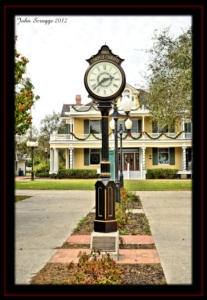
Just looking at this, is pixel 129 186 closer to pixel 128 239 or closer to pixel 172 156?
pixel 172 156

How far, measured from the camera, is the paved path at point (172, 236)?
14.6 ft

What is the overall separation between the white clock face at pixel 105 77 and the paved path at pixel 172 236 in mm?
2817

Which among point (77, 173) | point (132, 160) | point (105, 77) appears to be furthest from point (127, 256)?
point (132, 160)

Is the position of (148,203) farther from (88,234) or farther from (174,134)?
(174,134)

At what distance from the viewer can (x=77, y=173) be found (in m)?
29.7

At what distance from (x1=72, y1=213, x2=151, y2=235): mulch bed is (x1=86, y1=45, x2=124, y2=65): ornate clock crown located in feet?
11.9

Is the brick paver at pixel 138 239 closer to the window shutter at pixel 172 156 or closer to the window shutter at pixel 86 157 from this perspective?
the window shutter at pixel 172 156

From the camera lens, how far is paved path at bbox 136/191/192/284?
4.44 metres

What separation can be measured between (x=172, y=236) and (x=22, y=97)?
20.9 feet

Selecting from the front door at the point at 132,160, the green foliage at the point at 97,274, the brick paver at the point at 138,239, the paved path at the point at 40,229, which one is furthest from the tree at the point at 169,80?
the front door at the point at 132,160

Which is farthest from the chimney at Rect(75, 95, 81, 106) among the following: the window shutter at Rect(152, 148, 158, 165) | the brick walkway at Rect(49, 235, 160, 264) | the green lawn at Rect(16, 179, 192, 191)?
the brick walkway at Rect(49, 235, 160, 264)

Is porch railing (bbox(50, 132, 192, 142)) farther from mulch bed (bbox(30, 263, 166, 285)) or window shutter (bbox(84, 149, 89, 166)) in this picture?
mulch bed (bbox(30, 263, 166, 285))
